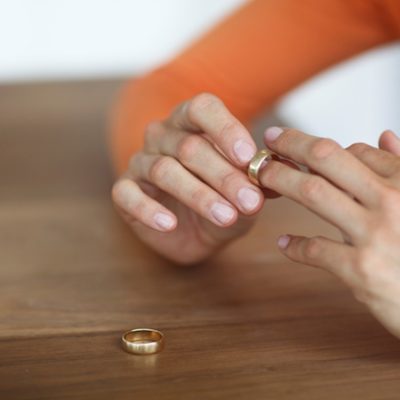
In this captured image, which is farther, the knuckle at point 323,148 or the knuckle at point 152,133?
the knuckle at point 152,133

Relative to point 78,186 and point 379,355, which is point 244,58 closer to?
point 78,186

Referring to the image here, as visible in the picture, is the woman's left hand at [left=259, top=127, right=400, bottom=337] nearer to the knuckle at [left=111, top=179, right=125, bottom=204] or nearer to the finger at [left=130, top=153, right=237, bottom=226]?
the finger at [left=130, top=153, right=237, bottom=226]

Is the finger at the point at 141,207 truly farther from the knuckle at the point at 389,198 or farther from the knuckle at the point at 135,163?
the knuckle at the point at 389,198

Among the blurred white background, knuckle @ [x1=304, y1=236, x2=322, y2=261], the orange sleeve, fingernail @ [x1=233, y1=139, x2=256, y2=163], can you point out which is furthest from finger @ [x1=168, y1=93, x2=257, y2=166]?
the blurred white background

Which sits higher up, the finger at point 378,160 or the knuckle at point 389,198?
the finger at point 378,160

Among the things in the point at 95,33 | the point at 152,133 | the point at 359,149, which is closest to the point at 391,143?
the point at 359,149

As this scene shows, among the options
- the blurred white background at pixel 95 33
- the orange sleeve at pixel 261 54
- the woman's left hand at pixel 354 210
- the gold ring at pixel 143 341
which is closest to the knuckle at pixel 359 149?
the woman's left hand at pixel 354 210

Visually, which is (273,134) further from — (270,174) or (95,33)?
(95,33)
